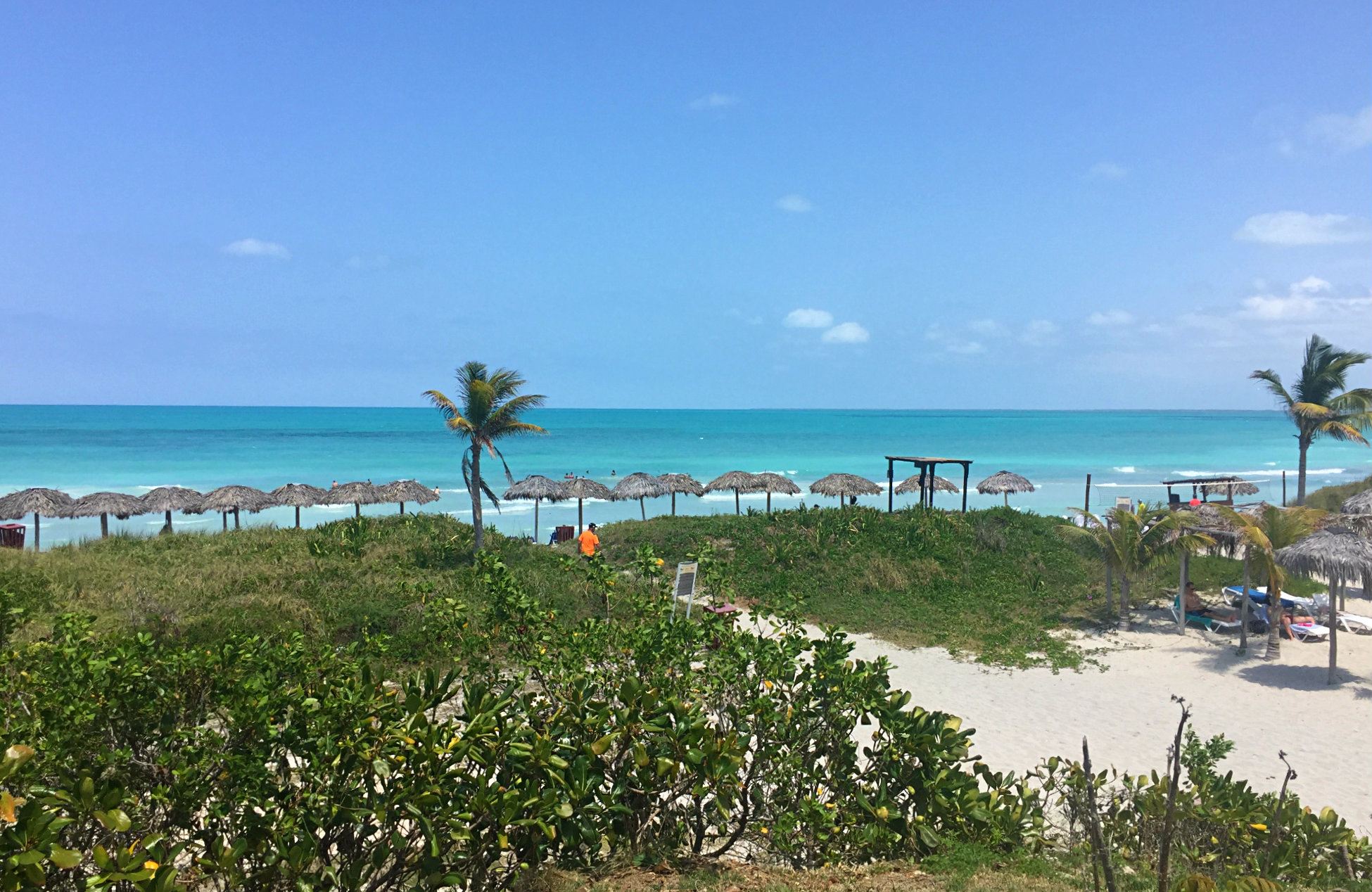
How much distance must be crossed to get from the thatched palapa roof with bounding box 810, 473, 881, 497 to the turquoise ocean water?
9.23 m

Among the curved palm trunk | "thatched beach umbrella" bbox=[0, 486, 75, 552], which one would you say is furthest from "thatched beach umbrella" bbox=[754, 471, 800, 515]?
"thatched beach umbrella" bbox=[0, 486, 75, 552]

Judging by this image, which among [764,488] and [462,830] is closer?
[462,830]

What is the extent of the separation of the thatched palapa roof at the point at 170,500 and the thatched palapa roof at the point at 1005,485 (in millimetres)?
26636

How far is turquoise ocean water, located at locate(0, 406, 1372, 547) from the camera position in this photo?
136 feet

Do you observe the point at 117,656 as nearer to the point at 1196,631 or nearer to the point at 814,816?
the point at 814,816

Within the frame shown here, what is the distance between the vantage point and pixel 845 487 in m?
28.1

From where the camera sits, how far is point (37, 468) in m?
51.2

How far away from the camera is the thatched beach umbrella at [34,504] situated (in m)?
21.8

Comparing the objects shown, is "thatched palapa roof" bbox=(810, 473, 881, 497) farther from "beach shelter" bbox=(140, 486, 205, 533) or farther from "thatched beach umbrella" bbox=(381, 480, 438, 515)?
"beach shelter" bbox=(140, 486, 205, 533)

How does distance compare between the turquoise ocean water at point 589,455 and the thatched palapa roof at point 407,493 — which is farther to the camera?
the turquoise ocean water at point 589,455

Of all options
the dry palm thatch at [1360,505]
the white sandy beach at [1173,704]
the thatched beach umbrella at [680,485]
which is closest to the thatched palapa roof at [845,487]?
the thatched beach umbrella at [680,485]

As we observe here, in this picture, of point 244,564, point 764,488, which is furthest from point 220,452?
point 244,564

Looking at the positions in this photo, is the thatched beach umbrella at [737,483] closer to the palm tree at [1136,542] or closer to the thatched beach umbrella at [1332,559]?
the palm tree at [1136,542]

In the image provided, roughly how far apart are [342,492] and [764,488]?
14108 mm
